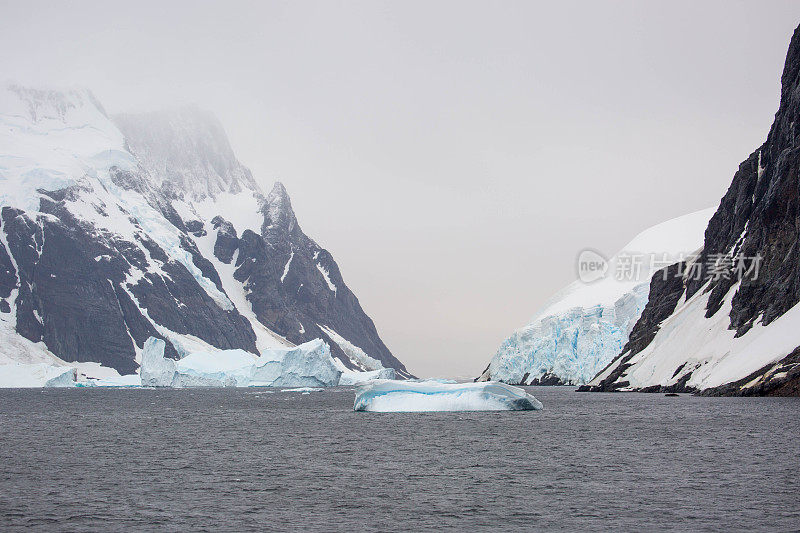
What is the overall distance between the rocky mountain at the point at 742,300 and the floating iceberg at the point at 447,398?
87.6 ft

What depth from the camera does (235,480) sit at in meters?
39.9

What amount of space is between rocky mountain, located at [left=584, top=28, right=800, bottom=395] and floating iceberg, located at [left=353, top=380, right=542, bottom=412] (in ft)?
87.6

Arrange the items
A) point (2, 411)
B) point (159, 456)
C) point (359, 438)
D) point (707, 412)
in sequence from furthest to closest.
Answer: point (2, 411)
point (707, 412)
point (359, 438)
point (159, 456)

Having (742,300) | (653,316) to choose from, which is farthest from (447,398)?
(653,316)

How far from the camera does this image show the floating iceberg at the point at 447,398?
293 feet

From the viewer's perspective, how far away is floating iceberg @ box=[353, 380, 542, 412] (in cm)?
8938

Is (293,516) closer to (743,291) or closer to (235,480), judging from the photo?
(235,480)

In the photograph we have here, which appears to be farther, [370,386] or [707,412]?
[370,386]

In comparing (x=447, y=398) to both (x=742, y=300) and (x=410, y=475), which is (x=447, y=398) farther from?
(x=410, y=475)

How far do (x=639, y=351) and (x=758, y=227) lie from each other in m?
33.8

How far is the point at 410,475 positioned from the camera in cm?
4159

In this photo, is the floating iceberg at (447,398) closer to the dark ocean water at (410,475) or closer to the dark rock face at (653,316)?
the dark ocean water at (410,475)

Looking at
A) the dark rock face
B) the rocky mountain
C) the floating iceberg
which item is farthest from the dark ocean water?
the dark rock face

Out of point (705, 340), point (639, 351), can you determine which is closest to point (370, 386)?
point (705, 340)
